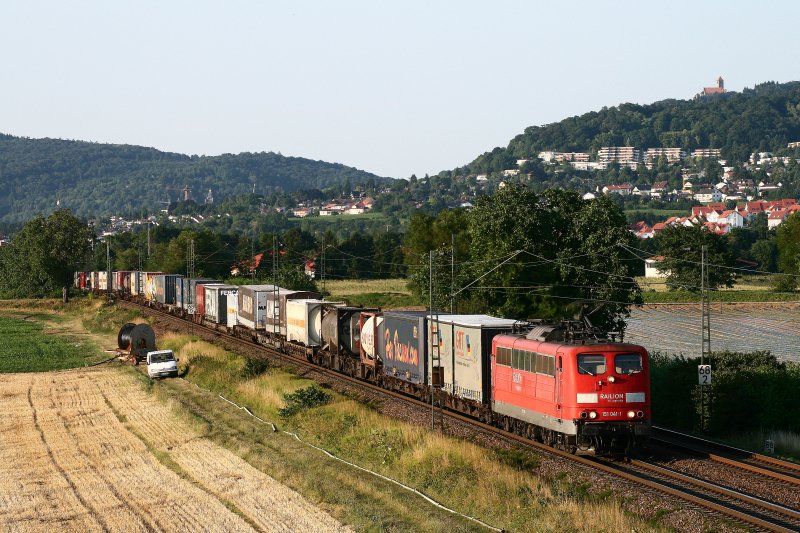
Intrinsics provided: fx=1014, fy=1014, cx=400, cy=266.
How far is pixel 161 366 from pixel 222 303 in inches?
966

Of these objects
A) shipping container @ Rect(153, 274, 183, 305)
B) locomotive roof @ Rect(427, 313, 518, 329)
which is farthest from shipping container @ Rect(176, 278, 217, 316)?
locomotive roof @ Rect(427, 313, 518, 329)

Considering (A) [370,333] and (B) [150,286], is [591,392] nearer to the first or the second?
(A) [370,333]

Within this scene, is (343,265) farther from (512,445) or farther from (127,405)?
(512,445)

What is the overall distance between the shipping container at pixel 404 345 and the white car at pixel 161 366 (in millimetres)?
15232

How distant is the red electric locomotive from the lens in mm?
29156

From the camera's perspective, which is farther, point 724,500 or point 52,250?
point 52,250

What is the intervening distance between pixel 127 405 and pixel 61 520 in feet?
74.4

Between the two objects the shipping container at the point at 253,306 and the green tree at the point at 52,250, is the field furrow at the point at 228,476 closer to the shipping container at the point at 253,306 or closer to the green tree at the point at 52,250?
the shipping container at the point at 253,306

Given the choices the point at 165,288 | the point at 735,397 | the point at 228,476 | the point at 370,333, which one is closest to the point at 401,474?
the point at 228,476

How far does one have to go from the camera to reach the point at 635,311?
128500 mm

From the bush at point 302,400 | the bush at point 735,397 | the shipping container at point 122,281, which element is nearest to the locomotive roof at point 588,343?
the bush at point 735,397

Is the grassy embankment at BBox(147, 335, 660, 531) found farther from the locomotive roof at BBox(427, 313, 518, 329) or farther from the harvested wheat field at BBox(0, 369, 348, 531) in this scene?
the locomotive roof at BBox(427, 313, 518, 329)

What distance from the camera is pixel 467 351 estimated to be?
3681cm

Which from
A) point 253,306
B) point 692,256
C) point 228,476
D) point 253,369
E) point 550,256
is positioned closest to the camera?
point 228,476
